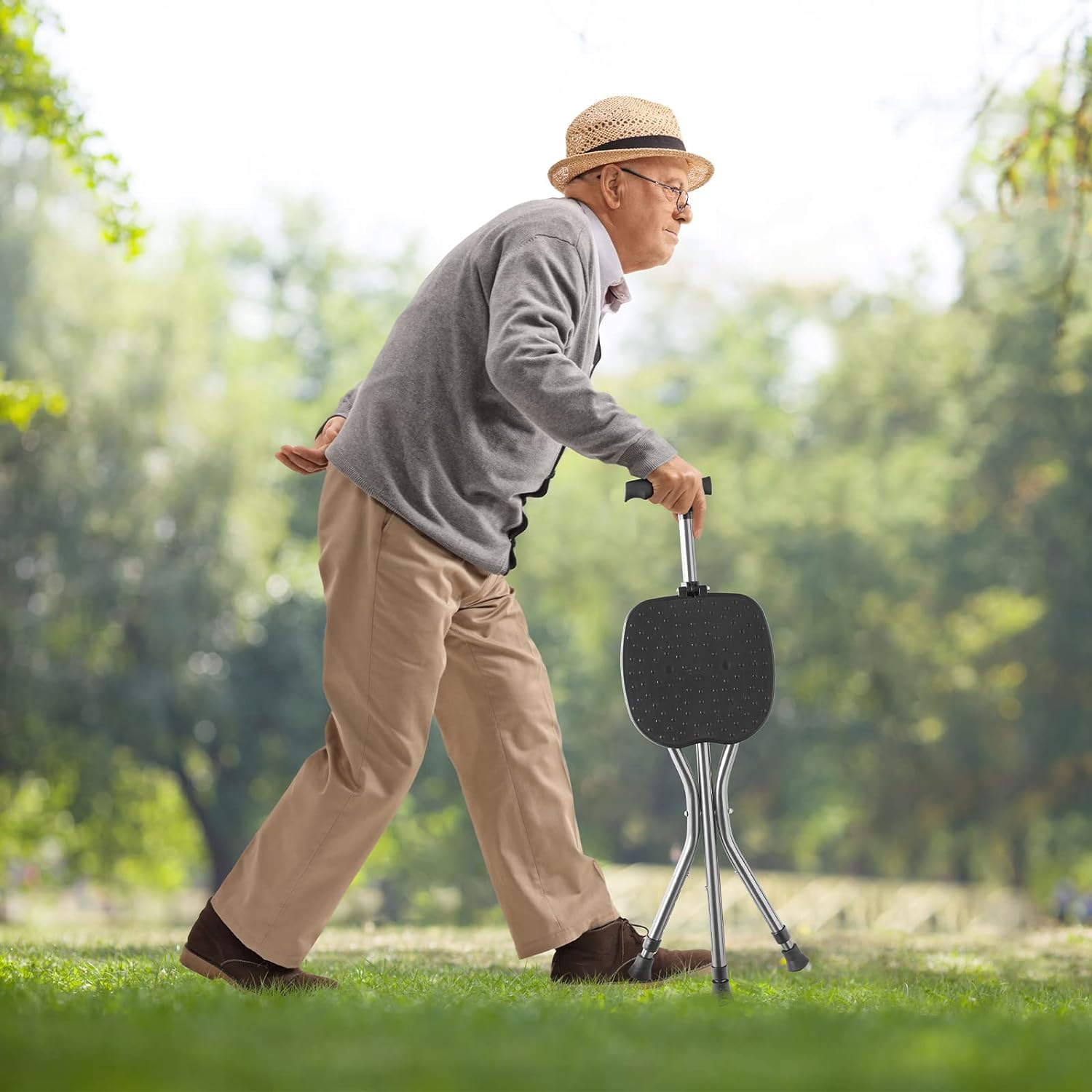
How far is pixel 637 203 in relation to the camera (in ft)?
11.2

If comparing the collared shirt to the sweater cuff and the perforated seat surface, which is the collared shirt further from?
the perforated seat surface

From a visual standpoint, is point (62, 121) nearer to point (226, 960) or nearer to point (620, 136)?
point (620, 136)

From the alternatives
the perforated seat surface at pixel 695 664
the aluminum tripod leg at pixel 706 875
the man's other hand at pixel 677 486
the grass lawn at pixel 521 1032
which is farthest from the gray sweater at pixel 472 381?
the grass lawn at pixel 521 1032

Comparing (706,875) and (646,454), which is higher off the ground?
(646,454)

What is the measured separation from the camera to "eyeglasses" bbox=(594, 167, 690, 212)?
339 cm

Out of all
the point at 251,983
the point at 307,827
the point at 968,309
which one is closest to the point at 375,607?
the point at 307,827

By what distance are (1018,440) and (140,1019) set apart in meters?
21.1

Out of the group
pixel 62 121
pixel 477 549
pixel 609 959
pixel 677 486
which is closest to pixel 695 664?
pixel 677 486

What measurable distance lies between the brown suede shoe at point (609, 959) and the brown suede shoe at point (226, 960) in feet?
1.96

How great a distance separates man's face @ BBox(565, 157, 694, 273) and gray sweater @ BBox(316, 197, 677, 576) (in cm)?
6

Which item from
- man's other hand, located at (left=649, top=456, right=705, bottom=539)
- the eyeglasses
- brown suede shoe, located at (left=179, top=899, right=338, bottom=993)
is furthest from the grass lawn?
the eyeglasses

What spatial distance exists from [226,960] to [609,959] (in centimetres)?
92

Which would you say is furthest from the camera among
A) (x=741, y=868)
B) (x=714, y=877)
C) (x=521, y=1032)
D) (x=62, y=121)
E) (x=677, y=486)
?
(x=62, y=121)

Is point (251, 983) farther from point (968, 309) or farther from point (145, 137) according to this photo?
point (145, 137)
